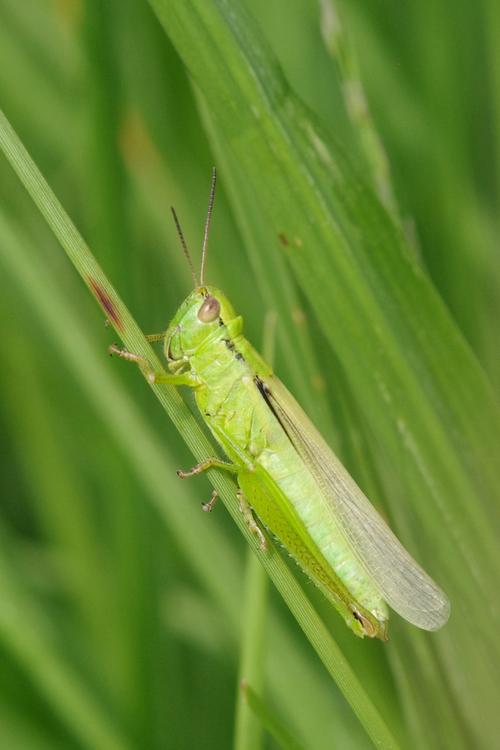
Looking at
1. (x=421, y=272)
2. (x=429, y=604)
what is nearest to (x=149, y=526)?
(x=429, y=604)

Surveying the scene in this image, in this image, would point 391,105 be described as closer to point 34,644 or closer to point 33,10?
point 33,10

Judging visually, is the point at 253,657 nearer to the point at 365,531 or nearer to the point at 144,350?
the point at 365,531

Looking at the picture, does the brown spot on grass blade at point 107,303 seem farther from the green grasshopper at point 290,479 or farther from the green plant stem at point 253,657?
the green plant stem at point 253,657

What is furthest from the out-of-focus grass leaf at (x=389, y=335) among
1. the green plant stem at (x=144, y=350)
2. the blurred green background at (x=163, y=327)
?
the green plant stem at (x=144, y=350)

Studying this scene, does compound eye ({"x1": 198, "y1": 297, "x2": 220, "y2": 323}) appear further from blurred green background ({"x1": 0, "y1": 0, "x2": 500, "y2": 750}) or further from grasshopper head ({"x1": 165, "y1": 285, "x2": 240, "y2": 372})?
blurred green background ({"x1": 0, "y1": 0, "x2": 500, "y2": 750})

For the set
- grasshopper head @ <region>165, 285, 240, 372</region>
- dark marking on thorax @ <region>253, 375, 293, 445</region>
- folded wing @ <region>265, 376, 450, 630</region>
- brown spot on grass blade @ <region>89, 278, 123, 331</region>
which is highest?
brown spot on grass blade @ <region>89, 278, 123, 331</region>

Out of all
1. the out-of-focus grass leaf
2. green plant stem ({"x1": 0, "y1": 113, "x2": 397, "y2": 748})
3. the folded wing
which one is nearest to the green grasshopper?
the folded wing

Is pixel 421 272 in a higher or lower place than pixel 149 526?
higher
